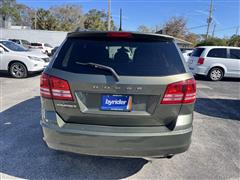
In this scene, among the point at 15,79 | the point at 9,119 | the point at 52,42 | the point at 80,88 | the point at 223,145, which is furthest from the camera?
the point at 52,42

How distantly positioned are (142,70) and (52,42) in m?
31.8

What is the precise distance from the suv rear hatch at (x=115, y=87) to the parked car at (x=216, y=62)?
9119 mm

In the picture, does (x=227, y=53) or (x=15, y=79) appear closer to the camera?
(x=15, y=79)

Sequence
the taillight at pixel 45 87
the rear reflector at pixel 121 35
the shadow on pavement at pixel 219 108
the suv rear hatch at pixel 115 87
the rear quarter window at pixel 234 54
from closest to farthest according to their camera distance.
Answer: the suv rear hatch at pixel 115 87
the taillight at pixel 45 87
the rear reflector at pixel 121 35
the shadow on pavement at pixel 219 108
the rear quarter window at pixel 234 54

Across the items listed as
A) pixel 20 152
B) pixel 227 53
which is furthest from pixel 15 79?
pixel 227 53

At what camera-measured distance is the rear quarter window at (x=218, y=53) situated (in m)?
11.1

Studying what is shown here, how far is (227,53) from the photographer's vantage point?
11273 millimetres

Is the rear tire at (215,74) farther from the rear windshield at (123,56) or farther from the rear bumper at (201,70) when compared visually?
the rear windshield at (123,56)

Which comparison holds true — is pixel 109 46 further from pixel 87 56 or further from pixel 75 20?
pixel 75 20

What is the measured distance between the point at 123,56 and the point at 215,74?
993 centimetres

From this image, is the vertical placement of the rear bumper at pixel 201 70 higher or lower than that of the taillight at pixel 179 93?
lower

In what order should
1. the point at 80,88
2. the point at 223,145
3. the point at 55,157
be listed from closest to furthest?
the point at 80,88, the point at 55,157, the point at 223,145

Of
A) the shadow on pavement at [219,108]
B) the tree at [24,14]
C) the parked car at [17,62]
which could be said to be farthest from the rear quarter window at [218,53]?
the tree at [24,14]

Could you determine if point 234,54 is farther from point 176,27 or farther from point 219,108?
point 176,27
